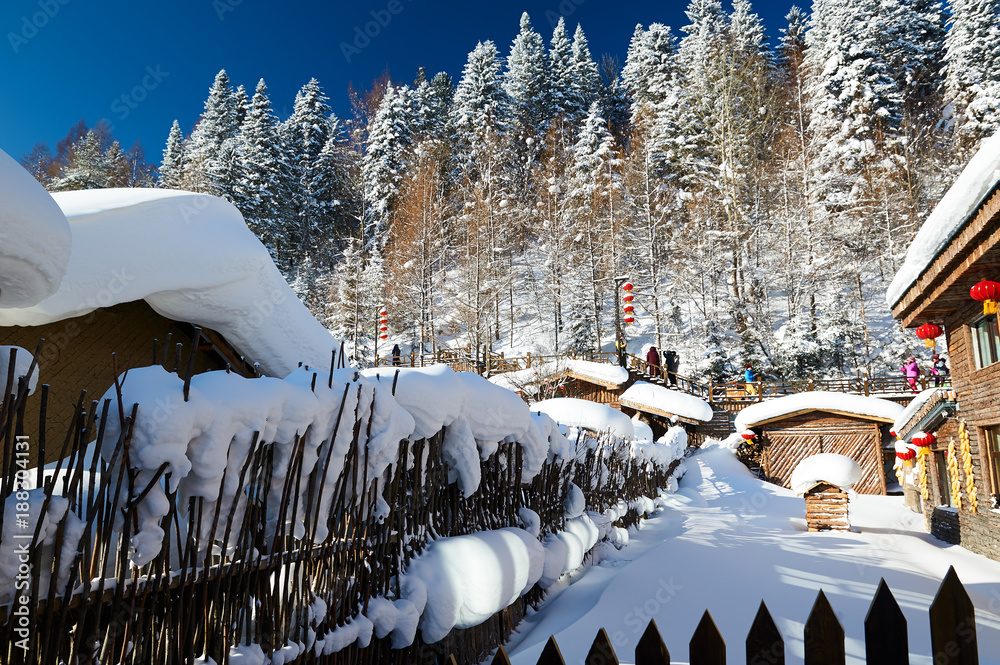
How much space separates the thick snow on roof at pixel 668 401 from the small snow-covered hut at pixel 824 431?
2215 millimetres

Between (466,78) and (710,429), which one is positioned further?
(466,78)

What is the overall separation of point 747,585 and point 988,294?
16.4 ft

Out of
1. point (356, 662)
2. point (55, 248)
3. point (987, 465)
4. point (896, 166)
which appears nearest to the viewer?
point (55, 248)

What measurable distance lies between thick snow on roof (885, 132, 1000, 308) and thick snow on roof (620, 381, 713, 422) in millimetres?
14071

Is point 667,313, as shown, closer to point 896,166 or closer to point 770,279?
point 770,279

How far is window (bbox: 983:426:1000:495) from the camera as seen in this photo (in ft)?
26.9

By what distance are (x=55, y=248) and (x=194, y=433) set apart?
1.00 meters

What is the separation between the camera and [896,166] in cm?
3125

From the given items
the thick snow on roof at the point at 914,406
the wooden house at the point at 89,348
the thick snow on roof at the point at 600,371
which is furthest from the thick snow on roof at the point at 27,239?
the thick snow on roof at the point at 600,371

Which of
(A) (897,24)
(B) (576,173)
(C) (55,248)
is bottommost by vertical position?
(C) (55,248)

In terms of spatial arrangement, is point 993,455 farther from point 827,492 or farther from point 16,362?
point 16,362

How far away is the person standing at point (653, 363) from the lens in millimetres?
26027

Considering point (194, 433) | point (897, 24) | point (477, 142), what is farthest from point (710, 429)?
point (897, 24)

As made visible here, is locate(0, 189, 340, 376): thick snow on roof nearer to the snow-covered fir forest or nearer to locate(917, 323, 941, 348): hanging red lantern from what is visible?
locate(917, 323, 941, 348): hanging red lantern
